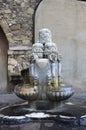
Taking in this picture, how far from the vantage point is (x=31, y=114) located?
4719 mm

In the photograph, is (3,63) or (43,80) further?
(3,63)

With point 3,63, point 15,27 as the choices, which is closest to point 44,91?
point 15,27

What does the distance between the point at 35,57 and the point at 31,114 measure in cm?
89

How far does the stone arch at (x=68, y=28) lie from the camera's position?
908cm

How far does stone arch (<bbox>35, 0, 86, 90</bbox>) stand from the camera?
9.08 metres

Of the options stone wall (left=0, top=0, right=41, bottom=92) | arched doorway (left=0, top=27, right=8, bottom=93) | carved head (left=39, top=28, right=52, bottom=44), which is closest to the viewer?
carved head (left=39, top=28, right=52, bottom=44)

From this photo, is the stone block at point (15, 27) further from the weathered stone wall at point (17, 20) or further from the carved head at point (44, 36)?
the carved head at point (44, 36)

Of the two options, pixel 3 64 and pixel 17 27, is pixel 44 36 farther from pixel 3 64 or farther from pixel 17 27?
pixel 3 64

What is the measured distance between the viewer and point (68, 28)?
9125 millimetres

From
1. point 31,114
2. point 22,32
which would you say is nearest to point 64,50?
point 22,32

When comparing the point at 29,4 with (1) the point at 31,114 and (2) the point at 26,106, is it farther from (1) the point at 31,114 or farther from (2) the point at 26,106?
(1) the point at 31,114

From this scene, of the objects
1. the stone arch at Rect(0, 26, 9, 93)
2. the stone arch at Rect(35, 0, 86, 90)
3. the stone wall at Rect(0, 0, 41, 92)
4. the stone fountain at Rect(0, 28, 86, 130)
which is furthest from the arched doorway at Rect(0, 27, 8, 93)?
the stone fountain at Rect(0, 28, 86, 130)

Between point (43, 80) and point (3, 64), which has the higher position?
point (3, 64)

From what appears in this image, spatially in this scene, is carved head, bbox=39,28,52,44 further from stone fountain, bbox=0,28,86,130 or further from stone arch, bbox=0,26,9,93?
stone arch, bbox=0,26,9,93
